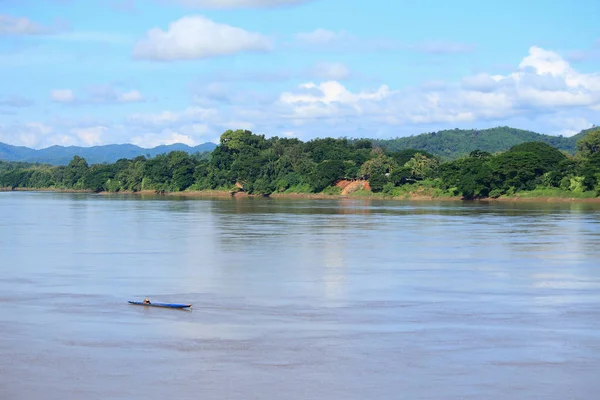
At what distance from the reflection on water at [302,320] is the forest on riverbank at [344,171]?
52212 millimetres

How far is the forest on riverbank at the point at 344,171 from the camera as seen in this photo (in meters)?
83.9

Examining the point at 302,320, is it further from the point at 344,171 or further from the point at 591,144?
the point at 344,171

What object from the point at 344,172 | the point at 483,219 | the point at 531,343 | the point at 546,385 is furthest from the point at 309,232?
the point at 344,172

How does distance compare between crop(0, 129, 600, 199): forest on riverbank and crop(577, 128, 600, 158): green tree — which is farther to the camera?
crop(577, 128, 600, 158): green tree

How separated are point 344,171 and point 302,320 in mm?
90133

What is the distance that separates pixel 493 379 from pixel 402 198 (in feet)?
278

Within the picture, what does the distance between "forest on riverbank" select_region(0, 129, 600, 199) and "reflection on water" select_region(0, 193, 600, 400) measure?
5221 cm

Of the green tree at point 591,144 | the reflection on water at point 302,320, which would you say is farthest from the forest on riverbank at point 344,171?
the reflection on water at point 302,320

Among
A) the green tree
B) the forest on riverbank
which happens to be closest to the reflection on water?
the forest on riverbank

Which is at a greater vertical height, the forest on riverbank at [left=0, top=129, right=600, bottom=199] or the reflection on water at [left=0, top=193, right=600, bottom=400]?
the forest on riverbank at [left=0, top=129, right=600, bottom=199]

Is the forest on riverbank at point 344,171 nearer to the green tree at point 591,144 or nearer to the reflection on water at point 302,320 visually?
the green tree at point 591,144

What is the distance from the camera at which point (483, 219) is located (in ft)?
167

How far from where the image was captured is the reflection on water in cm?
1193

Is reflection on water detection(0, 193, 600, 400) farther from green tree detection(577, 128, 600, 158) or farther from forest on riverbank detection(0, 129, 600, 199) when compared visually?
green tree detection(577, 128, 600, 158)
